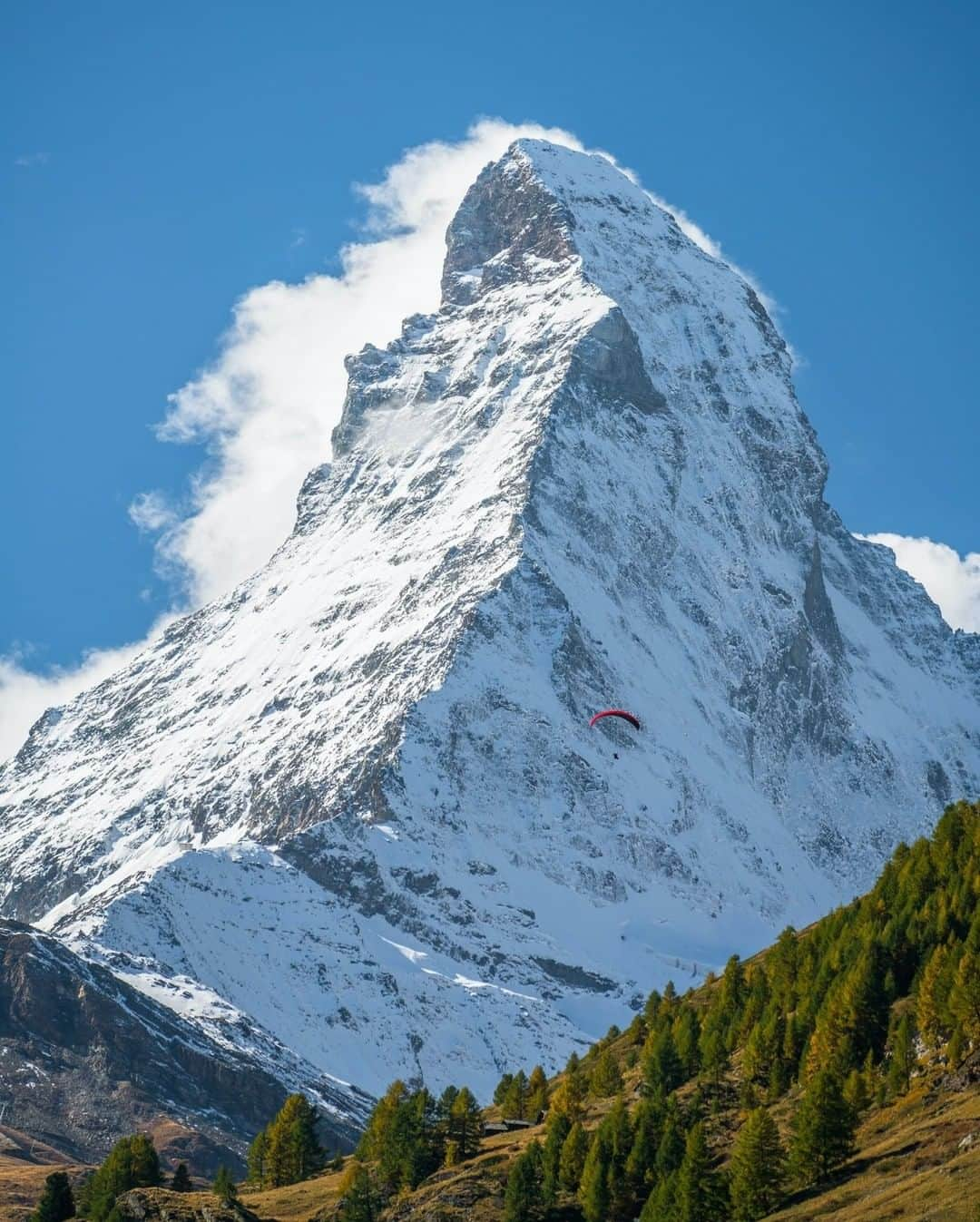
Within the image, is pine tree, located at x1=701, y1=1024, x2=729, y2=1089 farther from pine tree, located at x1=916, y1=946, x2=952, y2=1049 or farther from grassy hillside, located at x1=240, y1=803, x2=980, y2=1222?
pine tree, located at x1=916, y1=946, x2=952, y2=1049

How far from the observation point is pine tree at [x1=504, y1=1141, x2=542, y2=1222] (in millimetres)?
128875

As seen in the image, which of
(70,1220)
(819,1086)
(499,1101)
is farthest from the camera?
(499,1101)

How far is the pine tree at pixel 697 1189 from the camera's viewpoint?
119312mm

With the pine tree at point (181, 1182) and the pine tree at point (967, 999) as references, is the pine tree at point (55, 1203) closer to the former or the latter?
the pine tree at point (181, 1182)

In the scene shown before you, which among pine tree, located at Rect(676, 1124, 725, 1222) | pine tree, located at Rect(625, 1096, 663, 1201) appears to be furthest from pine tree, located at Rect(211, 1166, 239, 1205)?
pine tree, located at Rect(676, 1124, 725, 1222)

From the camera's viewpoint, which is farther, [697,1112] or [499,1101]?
[499,1101]

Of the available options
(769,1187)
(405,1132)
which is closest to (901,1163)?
(769,1187)

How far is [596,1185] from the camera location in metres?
128

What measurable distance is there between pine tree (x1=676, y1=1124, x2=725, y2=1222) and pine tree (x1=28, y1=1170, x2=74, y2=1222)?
43.3 metres

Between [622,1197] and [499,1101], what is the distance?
135ft

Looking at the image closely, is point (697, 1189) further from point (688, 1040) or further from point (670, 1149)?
point (688, 1040)

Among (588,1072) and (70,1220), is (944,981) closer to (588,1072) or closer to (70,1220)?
(588,1072)

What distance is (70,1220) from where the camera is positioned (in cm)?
14238

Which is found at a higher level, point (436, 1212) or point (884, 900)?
point (884, 900)
